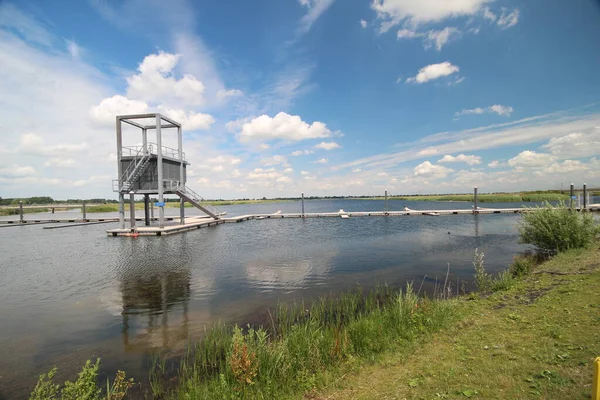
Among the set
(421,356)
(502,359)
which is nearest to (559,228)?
(502,359)

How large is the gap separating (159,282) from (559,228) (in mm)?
18113

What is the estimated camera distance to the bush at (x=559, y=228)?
12328 mm

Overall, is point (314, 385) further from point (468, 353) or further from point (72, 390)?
point (72, 390)

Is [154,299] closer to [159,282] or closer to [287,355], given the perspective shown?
[159,282]

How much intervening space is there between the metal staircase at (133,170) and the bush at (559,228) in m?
28.2

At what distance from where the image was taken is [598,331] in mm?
4816

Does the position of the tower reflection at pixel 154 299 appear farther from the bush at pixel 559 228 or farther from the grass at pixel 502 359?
the bush at pixel 559 228

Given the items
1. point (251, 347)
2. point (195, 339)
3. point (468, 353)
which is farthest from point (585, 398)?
point (195, 339)

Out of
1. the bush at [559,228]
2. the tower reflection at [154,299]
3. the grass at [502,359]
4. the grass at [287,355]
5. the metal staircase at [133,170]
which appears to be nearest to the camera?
the grass at [502,359]

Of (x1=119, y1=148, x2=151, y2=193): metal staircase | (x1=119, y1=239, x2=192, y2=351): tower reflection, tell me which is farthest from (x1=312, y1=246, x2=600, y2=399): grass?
(x1=119, y1=148, x2=151, y2=193): metal staircase

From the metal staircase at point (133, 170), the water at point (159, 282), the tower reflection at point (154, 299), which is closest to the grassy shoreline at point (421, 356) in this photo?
the tower reflection at point (154, 299)

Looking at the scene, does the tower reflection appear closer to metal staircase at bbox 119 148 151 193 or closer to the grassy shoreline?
the grassy shoreline

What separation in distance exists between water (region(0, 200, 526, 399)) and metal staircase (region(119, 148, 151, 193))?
17.6 ft

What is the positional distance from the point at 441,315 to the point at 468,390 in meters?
2.87
